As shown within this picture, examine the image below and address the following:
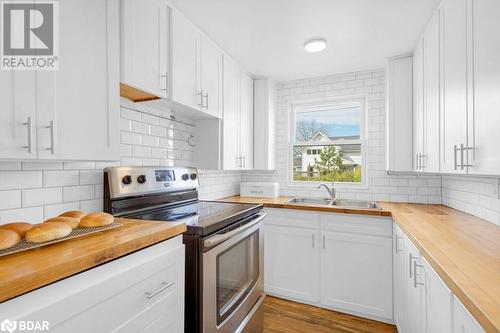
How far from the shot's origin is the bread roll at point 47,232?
0.84 meters

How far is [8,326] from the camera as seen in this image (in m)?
0.59

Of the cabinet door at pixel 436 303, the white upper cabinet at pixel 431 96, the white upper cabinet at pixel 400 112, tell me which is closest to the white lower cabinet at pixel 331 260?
the white upper cabinet at pixel 431 96

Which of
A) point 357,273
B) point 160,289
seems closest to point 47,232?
point 160,289

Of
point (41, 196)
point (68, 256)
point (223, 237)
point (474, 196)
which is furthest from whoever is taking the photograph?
point (474, 196)

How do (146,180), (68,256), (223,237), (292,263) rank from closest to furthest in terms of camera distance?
(68,256)
(223,237)
(146,180)
(292,263)

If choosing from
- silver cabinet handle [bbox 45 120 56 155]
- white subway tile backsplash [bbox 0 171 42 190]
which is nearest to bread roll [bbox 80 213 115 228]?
silver cabinet handle [bbox 45 120 56 155]

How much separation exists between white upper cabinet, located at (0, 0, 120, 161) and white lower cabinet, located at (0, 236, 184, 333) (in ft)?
1.67

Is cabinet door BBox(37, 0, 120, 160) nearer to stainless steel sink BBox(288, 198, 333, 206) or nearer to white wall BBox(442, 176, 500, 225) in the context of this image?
stainless steel sink BBox(288, 198, 333, 206)

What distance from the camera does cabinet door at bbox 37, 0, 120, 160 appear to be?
101cm

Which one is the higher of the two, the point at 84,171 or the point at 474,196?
the point at 84,171

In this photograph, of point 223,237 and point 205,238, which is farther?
point 223,237

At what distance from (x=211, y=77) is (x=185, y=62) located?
1.23 ft

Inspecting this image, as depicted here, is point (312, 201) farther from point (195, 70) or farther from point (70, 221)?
point (70, 221)

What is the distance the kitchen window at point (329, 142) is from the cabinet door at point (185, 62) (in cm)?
163
